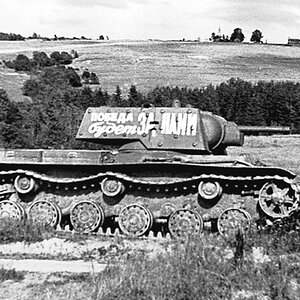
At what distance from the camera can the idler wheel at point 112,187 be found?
13156mm

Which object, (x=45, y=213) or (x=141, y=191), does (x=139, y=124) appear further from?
(x=45, y=213)

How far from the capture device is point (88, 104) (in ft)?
160

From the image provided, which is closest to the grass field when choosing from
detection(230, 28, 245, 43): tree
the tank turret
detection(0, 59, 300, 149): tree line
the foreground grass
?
the foreground grass

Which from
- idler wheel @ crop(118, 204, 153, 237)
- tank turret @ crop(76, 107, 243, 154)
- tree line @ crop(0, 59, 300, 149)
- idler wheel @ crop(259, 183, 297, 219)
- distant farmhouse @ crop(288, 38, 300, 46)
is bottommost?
idler wheel @ crop(118, 204, 153, 237)

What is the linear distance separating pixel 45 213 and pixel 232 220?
3.84 m

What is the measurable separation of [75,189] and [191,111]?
296 cm

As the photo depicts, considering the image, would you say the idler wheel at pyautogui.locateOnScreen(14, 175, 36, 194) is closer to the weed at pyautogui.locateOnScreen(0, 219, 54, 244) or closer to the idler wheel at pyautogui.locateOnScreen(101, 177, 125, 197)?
the weed at pyautogui.locateOnScreen(0, 219, 54, 244)

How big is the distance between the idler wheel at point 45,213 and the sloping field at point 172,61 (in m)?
44.8

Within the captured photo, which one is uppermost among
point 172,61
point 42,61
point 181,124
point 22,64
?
point 172,61

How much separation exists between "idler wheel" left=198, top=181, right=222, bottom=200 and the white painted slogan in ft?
4.71

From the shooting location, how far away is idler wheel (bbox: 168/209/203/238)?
12930mm

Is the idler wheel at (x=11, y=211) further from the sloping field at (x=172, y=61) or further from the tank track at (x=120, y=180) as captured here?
the sloping field at (x=172, y=61)

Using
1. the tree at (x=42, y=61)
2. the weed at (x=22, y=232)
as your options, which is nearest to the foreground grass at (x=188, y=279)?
the weed at (x=22, y=232)

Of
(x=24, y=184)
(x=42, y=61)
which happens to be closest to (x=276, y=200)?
(x=24, y=184)
